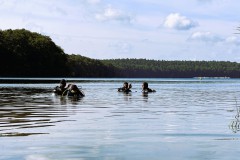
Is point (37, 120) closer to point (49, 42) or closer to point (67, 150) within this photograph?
point (67, 150)

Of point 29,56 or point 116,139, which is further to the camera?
point 29,56

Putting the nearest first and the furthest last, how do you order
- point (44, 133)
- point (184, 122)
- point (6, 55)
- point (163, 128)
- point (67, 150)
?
point (67, 150)
point (44, 133)
point (163, 128)
point (184, 122)
point (6, 55)

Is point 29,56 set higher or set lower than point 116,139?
higher

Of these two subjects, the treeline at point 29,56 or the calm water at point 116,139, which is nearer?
the calm water at point 116,139

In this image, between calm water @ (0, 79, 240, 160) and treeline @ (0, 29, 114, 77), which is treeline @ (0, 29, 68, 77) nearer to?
treeline @ (0, 29, 114, 77)

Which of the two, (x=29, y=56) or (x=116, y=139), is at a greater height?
(x=29, y=56)

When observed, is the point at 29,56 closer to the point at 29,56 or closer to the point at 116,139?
the point at 29,56

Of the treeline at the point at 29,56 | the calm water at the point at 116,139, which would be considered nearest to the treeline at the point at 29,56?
the treeline at the point at 29,56

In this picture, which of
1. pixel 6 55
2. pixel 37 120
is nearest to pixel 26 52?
pixel 6 55

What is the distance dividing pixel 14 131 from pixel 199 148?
21.2 feet

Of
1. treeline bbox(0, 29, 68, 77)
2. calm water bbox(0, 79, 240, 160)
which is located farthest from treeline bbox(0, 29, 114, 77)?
calm water bbox(0, 79, 240, 160)

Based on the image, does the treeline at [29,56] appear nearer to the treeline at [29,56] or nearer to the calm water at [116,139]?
the treeline at [29,56]

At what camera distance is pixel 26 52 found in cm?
15950

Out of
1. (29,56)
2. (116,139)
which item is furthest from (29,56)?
(116,139)
